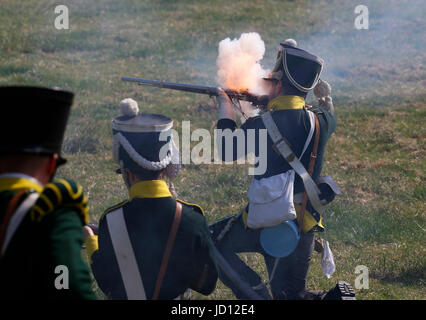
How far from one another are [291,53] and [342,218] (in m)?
3.00

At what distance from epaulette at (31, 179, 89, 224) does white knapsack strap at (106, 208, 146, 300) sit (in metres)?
1.11

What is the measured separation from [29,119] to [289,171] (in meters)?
2.61

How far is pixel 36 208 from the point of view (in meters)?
2.47

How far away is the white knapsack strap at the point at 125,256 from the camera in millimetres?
3742

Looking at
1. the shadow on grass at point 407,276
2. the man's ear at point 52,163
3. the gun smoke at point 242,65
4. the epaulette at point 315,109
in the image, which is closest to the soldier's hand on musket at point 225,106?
the gun smoke at point 242,65

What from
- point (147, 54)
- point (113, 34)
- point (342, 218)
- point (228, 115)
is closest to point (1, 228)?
point (228, 115)

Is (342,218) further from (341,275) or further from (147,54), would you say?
(147,54)

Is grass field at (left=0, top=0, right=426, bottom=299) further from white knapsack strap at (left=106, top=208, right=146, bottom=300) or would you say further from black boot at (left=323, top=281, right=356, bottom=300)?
white knapsack strap at (left=106, top=208, right=146, bottom=300)

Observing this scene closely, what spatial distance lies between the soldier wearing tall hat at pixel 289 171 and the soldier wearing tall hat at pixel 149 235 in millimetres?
1045

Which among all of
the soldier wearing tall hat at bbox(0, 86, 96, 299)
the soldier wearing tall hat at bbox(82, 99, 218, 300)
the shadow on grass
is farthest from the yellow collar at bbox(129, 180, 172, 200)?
the shadow on grass

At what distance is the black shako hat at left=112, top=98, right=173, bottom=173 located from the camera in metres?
3.78

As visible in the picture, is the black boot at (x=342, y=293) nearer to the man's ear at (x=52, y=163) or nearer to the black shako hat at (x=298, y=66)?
the black shako hat at (x=298, y=66)

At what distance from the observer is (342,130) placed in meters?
10.1
